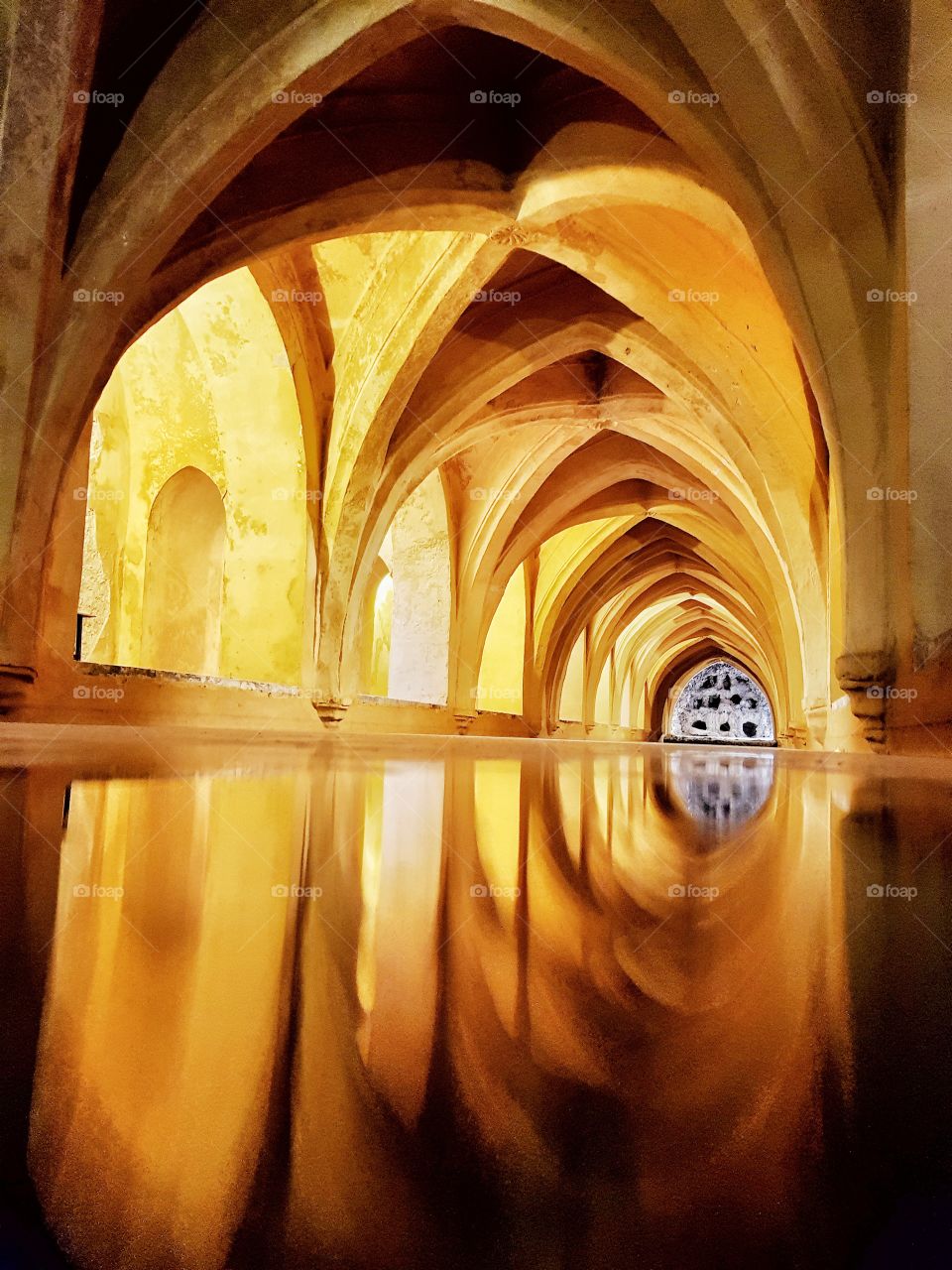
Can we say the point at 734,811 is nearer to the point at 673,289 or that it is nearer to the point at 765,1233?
the point at 765,1233

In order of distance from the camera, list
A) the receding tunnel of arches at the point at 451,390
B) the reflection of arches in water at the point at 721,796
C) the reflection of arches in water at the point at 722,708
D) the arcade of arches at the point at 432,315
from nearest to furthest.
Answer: the reflection of arches in water at the point at 721,796 → the arcade of arches at the point at 432,315 → the receding tunnel of arches at the point at 451,390 → the reflection of arches in water at the point at 722,708

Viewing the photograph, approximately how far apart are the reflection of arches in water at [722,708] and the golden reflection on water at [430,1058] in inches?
1194

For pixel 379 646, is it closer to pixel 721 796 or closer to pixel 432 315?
pixel 432 315

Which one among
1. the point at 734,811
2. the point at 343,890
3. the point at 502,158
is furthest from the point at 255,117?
the point at 343,890

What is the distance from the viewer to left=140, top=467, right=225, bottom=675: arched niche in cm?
966

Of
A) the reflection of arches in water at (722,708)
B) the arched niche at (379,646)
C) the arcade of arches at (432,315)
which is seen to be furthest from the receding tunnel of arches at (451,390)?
the reflection of arches in water at (722,708)

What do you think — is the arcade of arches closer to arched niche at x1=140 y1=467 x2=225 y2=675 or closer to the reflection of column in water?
arched niche at x1=140 y1=467 x2=225 y2=675

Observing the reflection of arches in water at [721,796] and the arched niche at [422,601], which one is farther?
the arched niche at [422,601]

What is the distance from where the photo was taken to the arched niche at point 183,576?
9664 mm

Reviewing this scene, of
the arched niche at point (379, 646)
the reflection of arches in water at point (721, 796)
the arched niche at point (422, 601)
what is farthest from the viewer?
the arched niche at point (379, 646)

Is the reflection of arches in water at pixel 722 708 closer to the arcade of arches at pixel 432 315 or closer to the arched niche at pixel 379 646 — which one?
the arched niche at pixel 379 646

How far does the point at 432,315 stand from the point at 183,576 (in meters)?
4.83

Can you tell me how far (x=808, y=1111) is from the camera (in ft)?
1.72

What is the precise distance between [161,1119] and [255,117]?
5.03 meters
